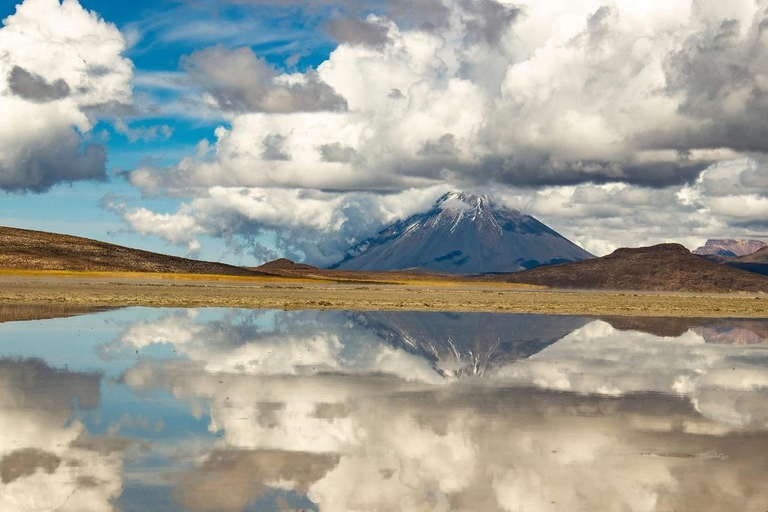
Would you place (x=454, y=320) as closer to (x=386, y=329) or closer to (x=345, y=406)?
(x=386, y=329)

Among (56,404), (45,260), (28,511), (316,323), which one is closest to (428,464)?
(28,511)

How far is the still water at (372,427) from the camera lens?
11977mm

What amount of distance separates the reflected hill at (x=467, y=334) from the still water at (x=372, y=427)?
1.13 feet

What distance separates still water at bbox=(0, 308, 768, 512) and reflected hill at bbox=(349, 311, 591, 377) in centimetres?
34

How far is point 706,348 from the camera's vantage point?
3669 cm

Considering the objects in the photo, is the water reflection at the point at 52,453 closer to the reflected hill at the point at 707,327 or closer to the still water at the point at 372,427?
the still water at the point at 372,427

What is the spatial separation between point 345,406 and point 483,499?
7521mm

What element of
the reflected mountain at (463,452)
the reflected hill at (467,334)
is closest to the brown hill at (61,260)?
the reflected hill at (467,334)

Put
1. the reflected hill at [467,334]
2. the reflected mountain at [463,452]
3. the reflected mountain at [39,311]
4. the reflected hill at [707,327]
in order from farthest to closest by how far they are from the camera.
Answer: the reflected mountain at [39,311] < the reflected hill at [707,327] < the reflected hill at [467,334] < the reflected mountain at [463,452]

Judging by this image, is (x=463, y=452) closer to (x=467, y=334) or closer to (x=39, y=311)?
(x=467, y=334)

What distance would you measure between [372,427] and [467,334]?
25.2 m

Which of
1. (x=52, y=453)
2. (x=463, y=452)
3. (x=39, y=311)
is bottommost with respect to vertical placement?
(x=52, y=453)

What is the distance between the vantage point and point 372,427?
16703 millimetres

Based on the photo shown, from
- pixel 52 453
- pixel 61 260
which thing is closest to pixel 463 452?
pixel 52 453
